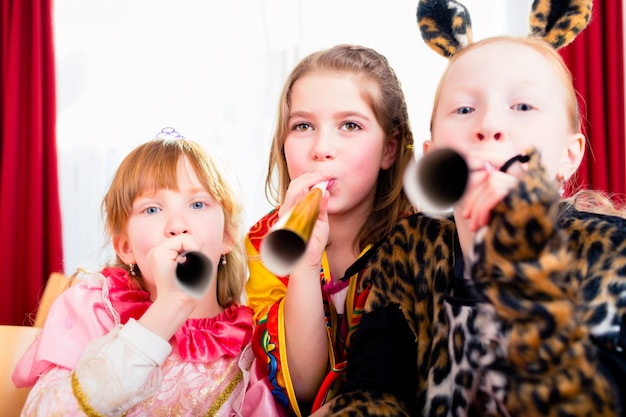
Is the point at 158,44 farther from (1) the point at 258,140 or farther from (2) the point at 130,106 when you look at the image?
(1) the point at 258,140

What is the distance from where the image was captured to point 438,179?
0.77 metres

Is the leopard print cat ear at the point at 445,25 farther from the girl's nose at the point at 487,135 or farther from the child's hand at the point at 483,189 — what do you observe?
the child's hand at the point at 483,189

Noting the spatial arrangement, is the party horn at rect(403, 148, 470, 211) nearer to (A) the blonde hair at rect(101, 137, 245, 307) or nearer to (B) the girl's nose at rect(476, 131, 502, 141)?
(B) the girl's nose at rect(476, 131, 502, 141)

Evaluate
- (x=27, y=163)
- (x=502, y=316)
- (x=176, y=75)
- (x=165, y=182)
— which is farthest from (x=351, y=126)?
(x=27, y=163)

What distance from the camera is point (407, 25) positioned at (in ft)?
8.31

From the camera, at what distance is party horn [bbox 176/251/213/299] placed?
38.5 inches

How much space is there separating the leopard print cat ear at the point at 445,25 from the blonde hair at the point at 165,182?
507 millimetres

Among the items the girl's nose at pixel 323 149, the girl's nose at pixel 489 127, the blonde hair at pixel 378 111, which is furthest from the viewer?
the blonde hair at pixel 378 111

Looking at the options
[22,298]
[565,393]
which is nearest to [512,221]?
[565,393]

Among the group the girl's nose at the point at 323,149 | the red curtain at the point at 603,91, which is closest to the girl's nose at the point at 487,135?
the girl's nose at the point at 323,149

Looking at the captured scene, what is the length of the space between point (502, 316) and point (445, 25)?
0.63 m

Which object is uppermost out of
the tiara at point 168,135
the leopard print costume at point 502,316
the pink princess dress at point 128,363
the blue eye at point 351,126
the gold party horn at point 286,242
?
the tiara at point 168,135

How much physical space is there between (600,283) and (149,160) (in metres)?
0.86

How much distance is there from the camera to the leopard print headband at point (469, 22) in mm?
1049
